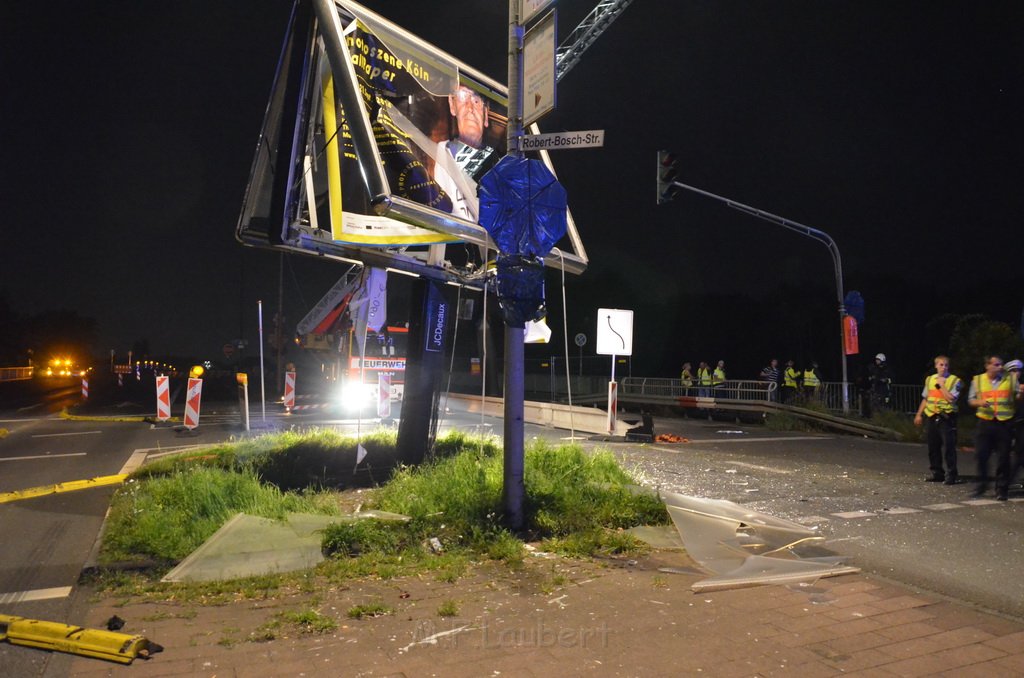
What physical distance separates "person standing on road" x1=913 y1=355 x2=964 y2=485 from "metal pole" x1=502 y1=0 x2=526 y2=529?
602 centimetres

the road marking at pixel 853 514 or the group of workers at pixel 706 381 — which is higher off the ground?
the group of workers at pixel 706 381

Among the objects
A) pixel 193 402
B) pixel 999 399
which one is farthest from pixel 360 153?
pixel 193 402

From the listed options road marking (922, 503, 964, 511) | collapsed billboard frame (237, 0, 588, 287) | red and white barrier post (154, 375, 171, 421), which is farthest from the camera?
red and white barrier post (154, 375, 171, 421)

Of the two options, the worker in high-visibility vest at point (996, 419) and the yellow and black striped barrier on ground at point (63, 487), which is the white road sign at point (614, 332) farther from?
the yellow and black striped barrier on ground at point (63, 487)

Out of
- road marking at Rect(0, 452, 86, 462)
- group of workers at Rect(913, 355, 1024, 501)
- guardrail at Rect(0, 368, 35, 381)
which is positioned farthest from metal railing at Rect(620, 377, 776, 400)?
guardrail at Rect(0, 368, 35, 381)

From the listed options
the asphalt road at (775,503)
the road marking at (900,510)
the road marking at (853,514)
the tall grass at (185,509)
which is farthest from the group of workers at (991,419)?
the tall grass at (185,509)

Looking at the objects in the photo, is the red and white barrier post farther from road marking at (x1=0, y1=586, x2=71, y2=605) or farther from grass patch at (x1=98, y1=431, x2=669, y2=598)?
road marking at (x1=0, y1=586, x2=71, y2=605)

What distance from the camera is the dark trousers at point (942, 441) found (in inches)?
385

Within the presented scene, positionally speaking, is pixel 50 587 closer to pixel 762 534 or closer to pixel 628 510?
pixel 628 510

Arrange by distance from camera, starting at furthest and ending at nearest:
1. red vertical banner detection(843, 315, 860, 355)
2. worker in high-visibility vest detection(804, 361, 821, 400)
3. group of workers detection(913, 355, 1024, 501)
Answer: worker in high-visibility vest detection(804, 361, 821, 400) → red vertical banner detection(843, 315, 860, 355) → group of workers detection(913, 355, 1024, 501)

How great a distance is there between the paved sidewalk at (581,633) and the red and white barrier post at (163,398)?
45.8ft

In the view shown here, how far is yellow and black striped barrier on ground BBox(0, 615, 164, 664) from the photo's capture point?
161 inches

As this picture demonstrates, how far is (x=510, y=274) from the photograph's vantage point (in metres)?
6.77

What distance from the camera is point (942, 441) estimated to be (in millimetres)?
10039
